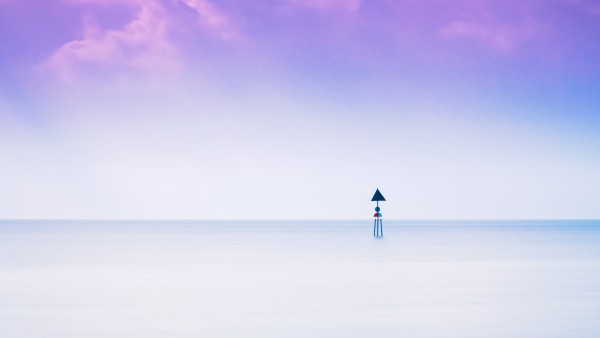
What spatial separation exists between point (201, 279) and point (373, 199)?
1004 inches

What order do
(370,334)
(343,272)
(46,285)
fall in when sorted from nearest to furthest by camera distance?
(370,334) < (46,285) < (343,272)

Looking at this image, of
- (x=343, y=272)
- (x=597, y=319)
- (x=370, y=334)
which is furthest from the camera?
(x=343, y=272)

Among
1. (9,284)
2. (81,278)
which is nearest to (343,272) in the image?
(81,278)

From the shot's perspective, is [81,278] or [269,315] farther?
[81,278]

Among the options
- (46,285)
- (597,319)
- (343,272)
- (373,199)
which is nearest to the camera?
(597,319)

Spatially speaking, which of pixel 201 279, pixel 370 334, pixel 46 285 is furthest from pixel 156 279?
pixel 370 334

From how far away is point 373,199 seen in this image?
45031 millimetres

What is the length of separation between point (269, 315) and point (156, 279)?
7.48 metres

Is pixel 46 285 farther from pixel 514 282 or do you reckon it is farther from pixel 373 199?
pixel 373 199

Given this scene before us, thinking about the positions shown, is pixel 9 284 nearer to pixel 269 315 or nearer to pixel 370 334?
pixel 269 315

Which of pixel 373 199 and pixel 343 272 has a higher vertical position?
pixel 373 199

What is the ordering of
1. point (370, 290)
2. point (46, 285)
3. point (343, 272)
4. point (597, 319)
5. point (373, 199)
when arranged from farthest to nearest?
point (373, 199), point (343, 272), point (46, 285), point (370, 290), point (597, 319)

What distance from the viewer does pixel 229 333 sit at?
12.5 metres

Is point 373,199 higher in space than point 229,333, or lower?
higher
